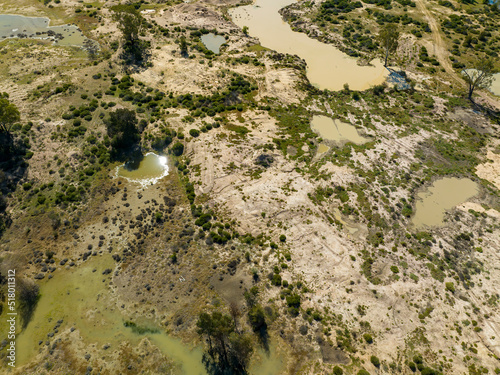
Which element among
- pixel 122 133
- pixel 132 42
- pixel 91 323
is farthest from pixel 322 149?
pixel 132 42

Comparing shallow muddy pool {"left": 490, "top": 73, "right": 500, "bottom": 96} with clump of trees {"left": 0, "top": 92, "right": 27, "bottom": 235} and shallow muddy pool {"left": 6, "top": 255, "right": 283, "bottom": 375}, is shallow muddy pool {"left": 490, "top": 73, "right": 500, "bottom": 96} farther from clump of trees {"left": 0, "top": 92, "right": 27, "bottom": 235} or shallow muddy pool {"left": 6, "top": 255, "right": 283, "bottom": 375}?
clump of trees {"left": 0, "top": 92, "right": 27, "bottom": 235}

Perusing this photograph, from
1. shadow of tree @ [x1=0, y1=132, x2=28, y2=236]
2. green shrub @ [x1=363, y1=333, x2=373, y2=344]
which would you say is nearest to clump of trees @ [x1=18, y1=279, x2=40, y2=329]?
shadow of tree @ [x1=0, y1=132, x2=28, y2=236]

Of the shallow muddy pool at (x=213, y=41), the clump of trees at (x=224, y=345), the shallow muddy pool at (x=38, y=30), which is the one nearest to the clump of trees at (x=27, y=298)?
the clump of trees at (x=224, y=345)

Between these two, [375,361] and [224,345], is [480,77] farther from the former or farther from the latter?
Result: [224,345]

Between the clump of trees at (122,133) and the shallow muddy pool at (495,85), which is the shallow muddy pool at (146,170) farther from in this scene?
the shallow muddy pool at (495,85)

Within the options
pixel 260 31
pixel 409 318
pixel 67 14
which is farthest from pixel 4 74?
pixel 409 318

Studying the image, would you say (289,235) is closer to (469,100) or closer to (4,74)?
(469,100)
